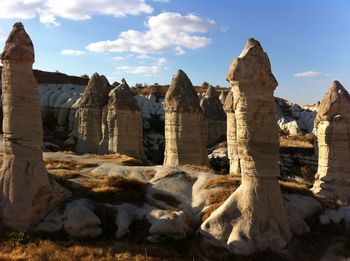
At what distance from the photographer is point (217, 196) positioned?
13.9 metres

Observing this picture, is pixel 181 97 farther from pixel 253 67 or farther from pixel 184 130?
pixel 253 67

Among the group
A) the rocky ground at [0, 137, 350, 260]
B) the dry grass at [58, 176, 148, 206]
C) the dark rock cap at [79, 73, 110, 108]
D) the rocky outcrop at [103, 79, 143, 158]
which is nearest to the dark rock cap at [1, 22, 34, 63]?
the rocky ground at [0, 137, 350, 260]

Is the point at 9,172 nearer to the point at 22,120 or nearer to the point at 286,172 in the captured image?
the point at 22,120

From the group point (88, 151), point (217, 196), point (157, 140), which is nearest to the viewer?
point (217, 196)

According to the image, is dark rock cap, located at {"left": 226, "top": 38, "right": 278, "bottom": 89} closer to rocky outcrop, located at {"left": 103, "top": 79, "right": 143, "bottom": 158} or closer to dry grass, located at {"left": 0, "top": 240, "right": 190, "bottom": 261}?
dry grass, located at {"left": 0, "top": 240, "right": 190, "bottom": 261}

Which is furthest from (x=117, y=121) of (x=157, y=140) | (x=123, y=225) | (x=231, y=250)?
(x=157, y=140)

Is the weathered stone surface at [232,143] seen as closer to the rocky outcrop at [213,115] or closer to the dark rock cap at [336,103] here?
the dark rock cap at [336,103]

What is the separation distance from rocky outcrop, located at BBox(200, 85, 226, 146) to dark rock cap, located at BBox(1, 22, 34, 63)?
25229 mm

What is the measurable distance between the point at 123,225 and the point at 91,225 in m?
0.87

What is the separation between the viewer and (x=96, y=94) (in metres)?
29.5

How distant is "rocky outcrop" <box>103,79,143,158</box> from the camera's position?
25359 millimetres

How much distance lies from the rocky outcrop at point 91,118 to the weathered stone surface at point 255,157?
17584 millimetres

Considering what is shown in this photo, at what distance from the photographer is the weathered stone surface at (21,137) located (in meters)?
12.4

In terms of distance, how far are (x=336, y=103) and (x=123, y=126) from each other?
38.8 ft
